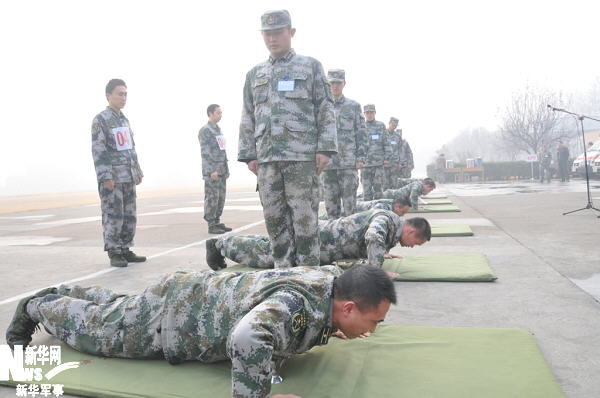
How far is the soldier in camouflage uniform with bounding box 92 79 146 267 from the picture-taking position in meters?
4.89

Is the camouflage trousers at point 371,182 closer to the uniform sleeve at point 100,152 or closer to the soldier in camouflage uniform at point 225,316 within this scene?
the uniform sleeve at point 100,152

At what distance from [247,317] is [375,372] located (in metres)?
0.75

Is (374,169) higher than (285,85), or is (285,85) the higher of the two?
(285,85)

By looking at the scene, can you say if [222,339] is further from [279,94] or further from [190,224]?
[190,224]

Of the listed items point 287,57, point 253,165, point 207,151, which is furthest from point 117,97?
point 207,151

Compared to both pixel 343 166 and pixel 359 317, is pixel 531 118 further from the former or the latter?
pixel 359 317

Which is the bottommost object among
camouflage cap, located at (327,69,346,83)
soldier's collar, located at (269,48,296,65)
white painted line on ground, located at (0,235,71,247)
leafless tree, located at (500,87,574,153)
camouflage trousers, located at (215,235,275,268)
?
white painted line on ground, located at (0,235,71,247)

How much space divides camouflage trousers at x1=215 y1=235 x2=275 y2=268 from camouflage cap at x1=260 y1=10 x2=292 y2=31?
67.1 inches

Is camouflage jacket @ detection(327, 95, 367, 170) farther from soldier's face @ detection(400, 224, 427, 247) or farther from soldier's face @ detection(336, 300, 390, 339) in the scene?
soldier's face @ detection(336, 300, 390, 339)

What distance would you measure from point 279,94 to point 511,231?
4319 millimetres

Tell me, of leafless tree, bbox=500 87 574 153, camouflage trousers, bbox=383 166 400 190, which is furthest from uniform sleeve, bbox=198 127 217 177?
leafless tree, bbox=500 87 574 153

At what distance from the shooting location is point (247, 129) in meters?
3.87

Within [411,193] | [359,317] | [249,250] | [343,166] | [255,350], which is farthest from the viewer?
[411,193]

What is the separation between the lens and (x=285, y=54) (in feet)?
12.1
